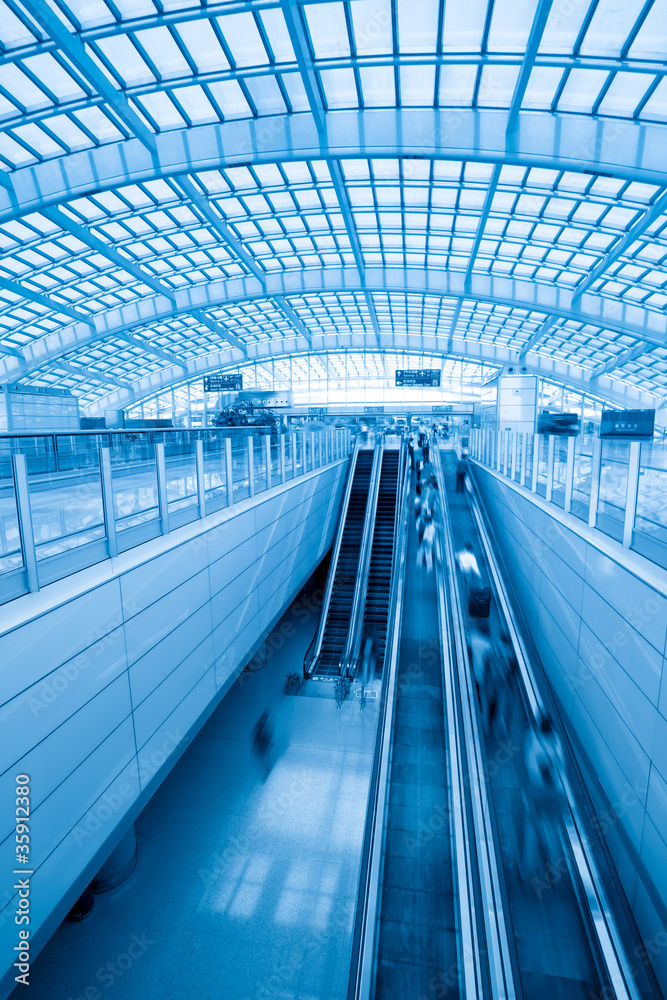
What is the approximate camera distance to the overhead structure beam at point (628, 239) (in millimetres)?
16281

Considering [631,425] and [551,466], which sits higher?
[631,425]

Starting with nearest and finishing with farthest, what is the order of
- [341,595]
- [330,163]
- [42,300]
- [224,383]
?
[341,595], [330,163], [42,300], [224,383]

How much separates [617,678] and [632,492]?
6.03 feet

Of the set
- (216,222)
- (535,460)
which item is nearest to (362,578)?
(535,460)

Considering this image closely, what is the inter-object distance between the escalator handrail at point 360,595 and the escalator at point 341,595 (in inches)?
8.1

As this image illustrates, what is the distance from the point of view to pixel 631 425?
620 inches

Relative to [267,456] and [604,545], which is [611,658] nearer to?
[604,545]

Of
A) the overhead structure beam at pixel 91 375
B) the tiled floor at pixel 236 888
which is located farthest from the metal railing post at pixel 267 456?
the overhead structure beam at pixel 91 375

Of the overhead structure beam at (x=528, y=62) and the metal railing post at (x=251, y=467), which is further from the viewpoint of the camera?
the overhead structure beam at (x=528, y=62)

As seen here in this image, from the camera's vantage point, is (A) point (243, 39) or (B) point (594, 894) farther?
(A) point (243, 39)

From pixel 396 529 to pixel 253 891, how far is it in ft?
30.9

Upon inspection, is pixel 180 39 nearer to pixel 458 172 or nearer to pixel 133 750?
pixel 458 172

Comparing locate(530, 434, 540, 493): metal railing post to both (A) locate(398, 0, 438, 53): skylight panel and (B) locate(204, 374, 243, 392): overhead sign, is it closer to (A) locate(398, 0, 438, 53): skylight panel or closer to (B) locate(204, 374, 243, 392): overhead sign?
(A) locate(398, 0, 438, 53): skylight panel

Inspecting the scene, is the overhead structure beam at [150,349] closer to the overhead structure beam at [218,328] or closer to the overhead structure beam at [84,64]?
the overhead structure beam at [218,328]
